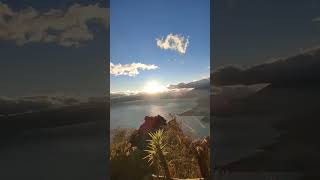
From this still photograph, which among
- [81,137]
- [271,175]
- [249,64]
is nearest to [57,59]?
[81,137]

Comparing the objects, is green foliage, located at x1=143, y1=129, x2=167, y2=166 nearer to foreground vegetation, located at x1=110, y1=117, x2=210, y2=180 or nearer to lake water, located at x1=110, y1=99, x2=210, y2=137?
foreground vegetation, located at x1=110, y1=117, x2=210, y2=180

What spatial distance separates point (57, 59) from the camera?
3402 millimetres

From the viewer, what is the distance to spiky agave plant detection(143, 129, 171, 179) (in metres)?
3.69

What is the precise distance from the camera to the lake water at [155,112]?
12.3 ft

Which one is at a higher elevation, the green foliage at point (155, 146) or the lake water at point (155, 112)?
the lake water at point (155, 112)

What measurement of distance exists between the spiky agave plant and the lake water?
196mm

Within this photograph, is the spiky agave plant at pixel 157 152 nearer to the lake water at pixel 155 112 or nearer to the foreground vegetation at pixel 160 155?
the foreground vegetation at pixel 160 155

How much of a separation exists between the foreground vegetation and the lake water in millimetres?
66

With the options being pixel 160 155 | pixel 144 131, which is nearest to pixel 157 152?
pixel 160 155

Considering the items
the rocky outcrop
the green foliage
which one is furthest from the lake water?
the green foliage

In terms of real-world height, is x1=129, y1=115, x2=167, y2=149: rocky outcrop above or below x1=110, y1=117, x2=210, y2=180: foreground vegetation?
above

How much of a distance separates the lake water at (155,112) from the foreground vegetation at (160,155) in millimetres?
66

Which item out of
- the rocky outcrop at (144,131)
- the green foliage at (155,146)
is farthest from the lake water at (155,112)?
the green foliage at (155,146)

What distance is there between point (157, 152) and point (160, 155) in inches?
1.7
